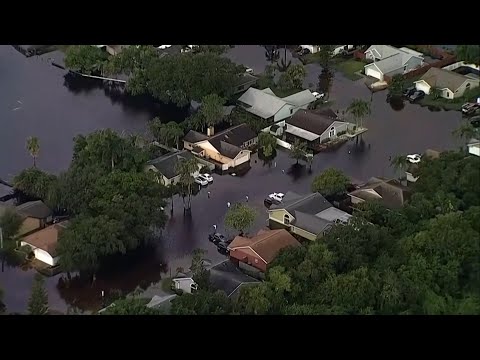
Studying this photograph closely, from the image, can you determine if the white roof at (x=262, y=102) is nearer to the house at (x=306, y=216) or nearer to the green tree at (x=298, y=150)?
the green tree at (x=298, y=150)

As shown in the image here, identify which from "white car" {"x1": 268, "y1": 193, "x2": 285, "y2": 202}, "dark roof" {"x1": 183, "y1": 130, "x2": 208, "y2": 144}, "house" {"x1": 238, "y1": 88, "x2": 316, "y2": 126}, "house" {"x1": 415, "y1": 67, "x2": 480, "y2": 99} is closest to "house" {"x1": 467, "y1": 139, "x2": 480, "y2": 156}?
"white car" {"x1": 268, "y1": 193, "x2": 285, "y2": 202}

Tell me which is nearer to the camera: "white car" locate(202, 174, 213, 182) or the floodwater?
the floodwater

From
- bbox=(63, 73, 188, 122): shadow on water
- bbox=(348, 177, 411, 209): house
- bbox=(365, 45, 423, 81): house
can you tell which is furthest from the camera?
bbox=(365, 45, 423, 81): house

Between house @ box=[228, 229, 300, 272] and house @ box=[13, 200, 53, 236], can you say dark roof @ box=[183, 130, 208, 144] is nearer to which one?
house @ box=[13, 200, 53, 236]

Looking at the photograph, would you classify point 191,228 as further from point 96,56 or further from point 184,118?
point 96,56

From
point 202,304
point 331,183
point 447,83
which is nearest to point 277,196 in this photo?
point 331,183

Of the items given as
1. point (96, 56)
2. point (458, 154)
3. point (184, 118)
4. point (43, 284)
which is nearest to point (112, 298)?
point (43, 284)

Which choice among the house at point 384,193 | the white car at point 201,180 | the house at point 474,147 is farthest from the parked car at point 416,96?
the white car at point 201,180
